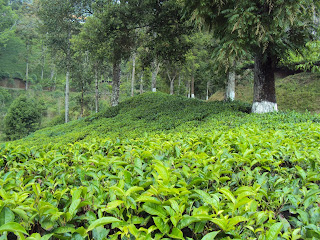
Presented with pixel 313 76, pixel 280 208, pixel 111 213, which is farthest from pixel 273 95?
pixel 313 76

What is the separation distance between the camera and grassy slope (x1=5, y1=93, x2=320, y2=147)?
577 cm

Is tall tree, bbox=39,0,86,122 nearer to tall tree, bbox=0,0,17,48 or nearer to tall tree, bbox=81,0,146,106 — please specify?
tall tree, bbox=81,0,146,106

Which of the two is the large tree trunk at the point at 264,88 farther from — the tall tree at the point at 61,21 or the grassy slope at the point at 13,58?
the grassy slope at the point at 13,58

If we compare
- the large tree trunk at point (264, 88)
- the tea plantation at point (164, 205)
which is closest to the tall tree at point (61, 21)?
the large tree trunk at point (264, 88)

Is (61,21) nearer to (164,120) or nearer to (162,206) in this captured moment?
(164,120)

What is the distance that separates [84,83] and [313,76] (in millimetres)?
22429

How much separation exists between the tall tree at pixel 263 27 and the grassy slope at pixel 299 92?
667 cm

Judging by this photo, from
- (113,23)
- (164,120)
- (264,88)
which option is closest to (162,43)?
(113,23)

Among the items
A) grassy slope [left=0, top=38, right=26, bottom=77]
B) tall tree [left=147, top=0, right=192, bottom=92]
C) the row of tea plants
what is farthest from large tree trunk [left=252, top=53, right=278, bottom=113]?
grassy slope [left=0, top=38, right=26, bottom=77]

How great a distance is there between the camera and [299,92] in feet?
49.6

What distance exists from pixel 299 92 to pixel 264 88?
890cm

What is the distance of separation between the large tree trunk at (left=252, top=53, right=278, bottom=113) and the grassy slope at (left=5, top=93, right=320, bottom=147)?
0.64 metres

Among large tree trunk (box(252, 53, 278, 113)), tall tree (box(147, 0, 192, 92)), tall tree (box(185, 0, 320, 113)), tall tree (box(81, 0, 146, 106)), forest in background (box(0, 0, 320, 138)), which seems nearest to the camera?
tall tree (box(185, 0, 320, 113))

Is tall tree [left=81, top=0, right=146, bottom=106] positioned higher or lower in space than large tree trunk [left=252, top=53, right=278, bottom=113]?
higher
